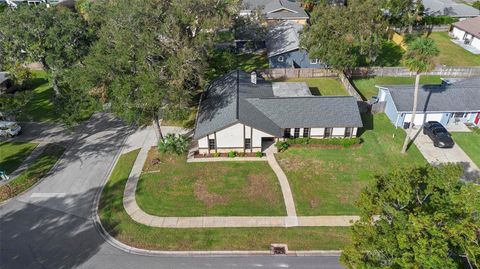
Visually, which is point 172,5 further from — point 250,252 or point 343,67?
point 250,252

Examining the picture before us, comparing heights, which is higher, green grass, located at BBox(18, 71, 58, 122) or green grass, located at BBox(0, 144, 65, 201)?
green grass, located at BBox(18, 71, 58, 122)

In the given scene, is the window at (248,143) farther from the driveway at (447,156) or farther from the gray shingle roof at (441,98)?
the driveway at (447,156)

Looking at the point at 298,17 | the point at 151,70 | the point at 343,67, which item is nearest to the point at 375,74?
the point at 343,67

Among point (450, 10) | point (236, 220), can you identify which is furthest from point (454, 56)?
point (236, 220)

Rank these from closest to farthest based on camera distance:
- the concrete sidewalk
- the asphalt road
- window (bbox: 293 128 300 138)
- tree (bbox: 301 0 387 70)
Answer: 1. the asphalt road
2. the concrete sidewalk
3. window (bbox: 293 128 300 138)
4. tree (bbox: 301 0 387 70)

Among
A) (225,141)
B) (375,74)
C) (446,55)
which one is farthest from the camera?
(446,55)

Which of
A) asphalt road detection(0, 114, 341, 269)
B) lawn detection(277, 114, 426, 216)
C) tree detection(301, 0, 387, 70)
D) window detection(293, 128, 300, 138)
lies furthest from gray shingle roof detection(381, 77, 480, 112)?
asphalt road detection(0, 114, 341, 269)

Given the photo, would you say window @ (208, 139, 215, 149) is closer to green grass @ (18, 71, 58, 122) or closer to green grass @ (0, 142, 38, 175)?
green grass @ (0, 142, 38, 175)
